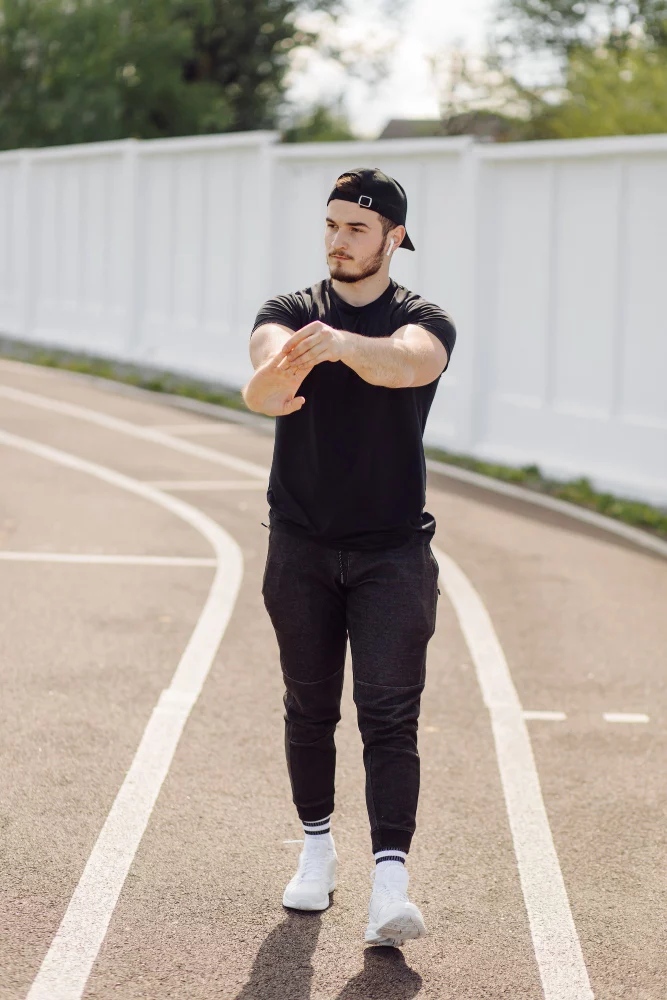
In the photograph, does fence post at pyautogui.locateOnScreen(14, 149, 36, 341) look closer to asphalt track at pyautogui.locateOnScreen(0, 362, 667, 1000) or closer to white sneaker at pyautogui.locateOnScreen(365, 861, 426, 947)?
asphalt track at pyautogui.locateOnScreen(0, 362, 667, 1000)

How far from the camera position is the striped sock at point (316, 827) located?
14.6 ft

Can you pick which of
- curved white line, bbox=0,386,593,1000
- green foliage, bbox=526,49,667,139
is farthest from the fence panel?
green foliage, bbox=526,49,667,139

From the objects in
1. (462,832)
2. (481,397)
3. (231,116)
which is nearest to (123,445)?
(481,397)

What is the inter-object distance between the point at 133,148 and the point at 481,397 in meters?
7.79

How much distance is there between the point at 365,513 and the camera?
165 inches

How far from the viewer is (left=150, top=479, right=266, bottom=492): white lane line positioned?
11586 mm

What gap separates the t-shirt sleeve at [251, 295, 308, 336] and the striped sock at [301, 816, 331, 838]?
1465 mm

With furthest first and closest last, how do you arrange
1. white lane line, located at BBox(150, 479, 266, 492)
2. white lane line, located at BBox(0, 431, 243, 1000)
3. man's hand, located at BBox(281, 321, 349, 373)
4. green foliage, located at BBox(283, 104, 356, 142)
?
green foliage, located at BBox(283, 104, 356, 142), white lane line, located at BBox(150, 479, 266, 492), white lane line, located at BBox(0, 431, 243, 1000), man's hand, located at BBox(281, 321, 349, 373)

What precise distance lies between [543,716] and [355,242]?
9.49ft

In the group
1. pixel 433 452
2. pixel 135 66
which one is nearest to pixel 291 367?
pixel 433 452

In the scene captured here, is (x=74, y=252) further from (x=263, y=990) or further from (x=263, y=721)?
(x=263, y=990)

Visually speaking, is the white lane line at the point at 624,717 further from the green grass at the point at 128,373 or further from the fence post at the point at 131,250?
the fence post at the point at 131,250

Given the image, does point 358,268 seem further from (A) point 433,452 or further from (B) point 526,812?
(A) point 433,452

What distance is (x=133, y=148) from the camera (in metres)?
19.1
